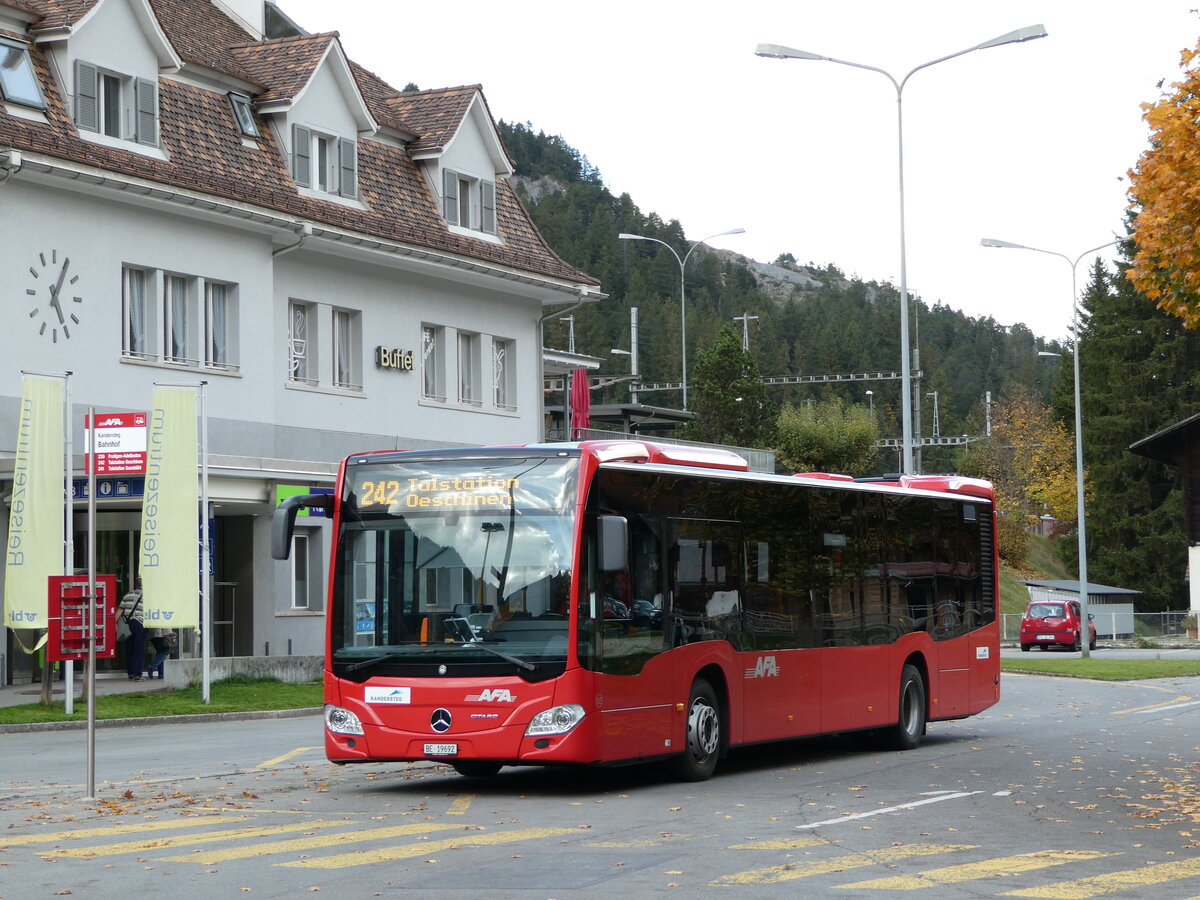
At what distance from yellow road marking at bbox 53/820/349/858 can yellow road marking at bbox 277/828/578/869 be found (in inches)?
46.5

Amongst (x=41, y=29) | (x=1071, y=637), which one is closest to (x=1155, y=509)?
(x=1071, y=637)

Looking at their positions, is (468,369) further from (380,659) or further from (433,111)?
(380,659)

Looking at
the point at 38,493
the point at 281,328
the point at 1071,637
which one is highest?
the point at 281,328

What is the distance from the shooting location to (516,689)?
14.3 m

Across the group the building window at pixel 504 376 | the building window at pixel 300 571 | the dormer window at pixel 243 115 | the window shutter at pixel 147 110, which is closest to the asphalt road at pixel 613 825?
the window shutter at pixel 147 110

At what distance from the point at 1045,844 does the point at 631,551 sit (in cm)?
467

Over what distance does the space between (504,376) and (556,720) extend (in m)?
26.3

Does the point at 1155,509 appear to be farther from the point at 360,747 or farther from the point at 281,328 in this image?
the point at 360,747

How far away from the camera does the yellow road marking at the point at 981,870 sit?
31.8 feet

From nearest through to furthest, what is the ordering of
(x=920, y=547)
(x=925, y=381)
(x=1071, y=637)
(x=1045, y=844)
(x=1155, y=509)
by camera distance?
1. (x=1045, y=844)
2. (x=920, y=547)
3. (x=1071, y=637)
4. (x=1155, y=509)
5. (x=925, y=381)

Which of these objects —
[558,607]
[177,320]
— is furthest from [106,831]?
[177,320]

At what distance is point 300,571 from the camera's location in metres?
35.7

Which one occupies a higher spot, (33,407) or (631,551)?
(33,407)

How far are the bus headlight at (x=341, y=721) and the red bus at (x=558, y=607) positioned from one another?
0.02 m
